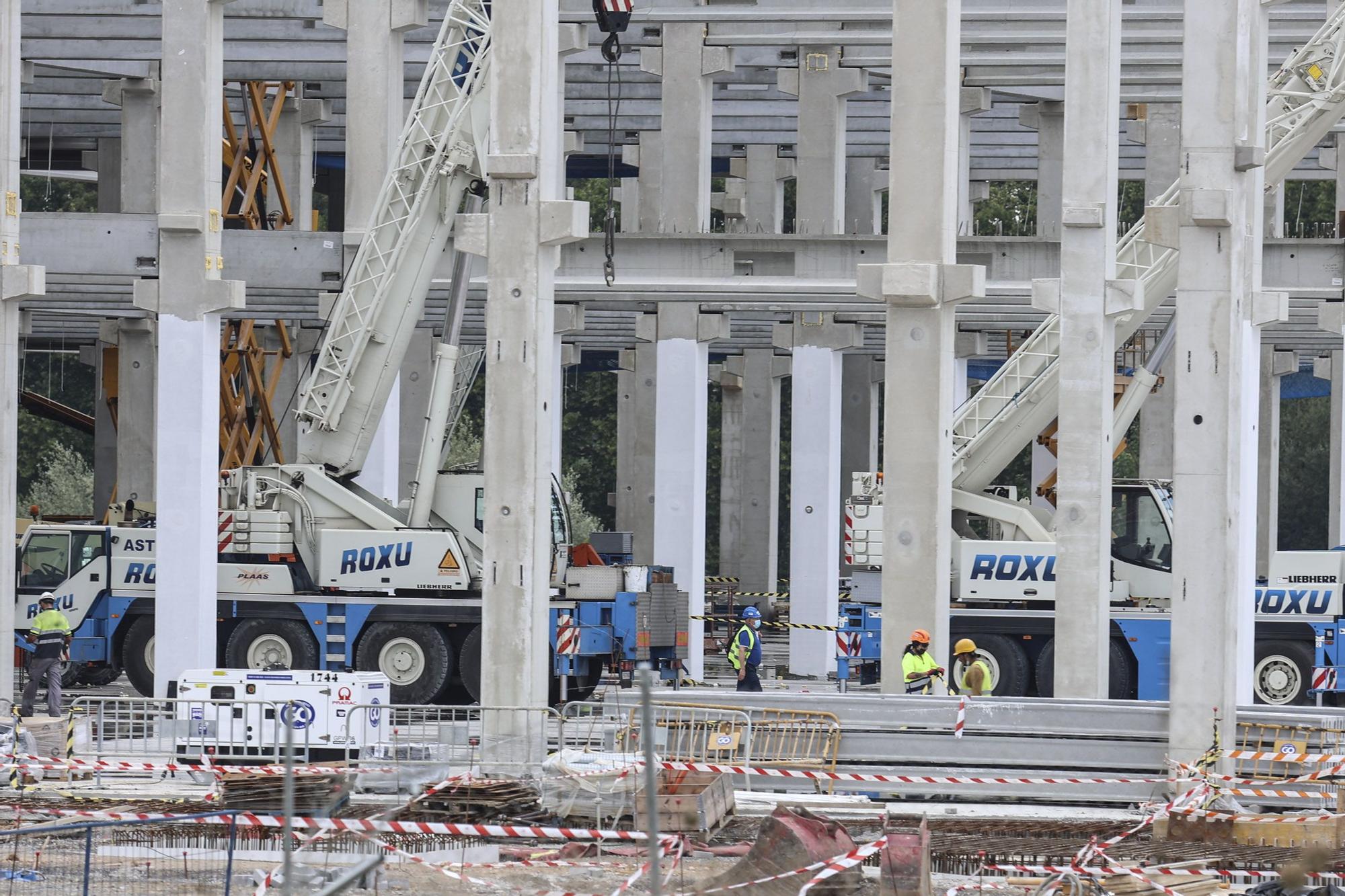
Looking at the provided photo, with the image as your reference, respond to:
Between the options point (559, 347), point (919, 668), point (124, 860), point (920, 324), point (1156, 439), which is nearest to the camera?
point (124, 860)

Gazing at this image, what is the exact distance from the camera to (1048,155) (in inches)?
1475

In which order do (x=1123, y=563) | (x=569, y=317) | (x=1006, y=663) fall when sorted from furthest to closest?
(x=569, y=317)
(x=1123, y=563)
(x=1006, y=663)

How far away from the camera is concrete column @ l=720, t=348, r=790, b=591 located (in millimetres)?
47469

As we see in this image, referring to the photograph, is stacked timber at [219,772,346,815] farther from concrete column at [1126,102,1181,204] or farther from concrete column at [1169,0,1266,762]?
concrete column at [1126,102,1181,204]

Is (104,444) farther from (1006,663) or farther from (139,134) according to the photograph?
(1006,663)

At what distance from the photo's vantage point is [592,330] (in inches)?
1709

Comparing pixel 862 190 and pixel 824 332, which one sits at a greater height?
pixel 862 190

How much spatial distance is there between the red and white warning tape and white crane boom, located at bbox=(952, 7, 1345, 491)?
9168mm

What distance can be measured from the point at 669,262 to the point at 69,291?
31.1ft

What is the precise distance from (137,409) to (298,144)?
5.82m

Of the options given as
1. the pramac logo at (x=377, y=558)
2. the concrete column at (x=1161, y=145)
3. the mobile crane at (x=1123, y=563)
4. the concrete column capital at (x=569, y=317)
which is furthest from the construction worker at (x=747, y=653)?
the concrete column at (x=1161, y=145)

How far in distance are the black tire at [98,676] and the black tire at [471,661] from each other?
5.44 m

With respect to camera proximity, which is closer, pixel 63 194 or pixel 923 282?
pixel 923 282

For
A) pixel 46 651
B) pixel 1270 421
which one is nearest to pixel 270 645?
pixel 46 651
